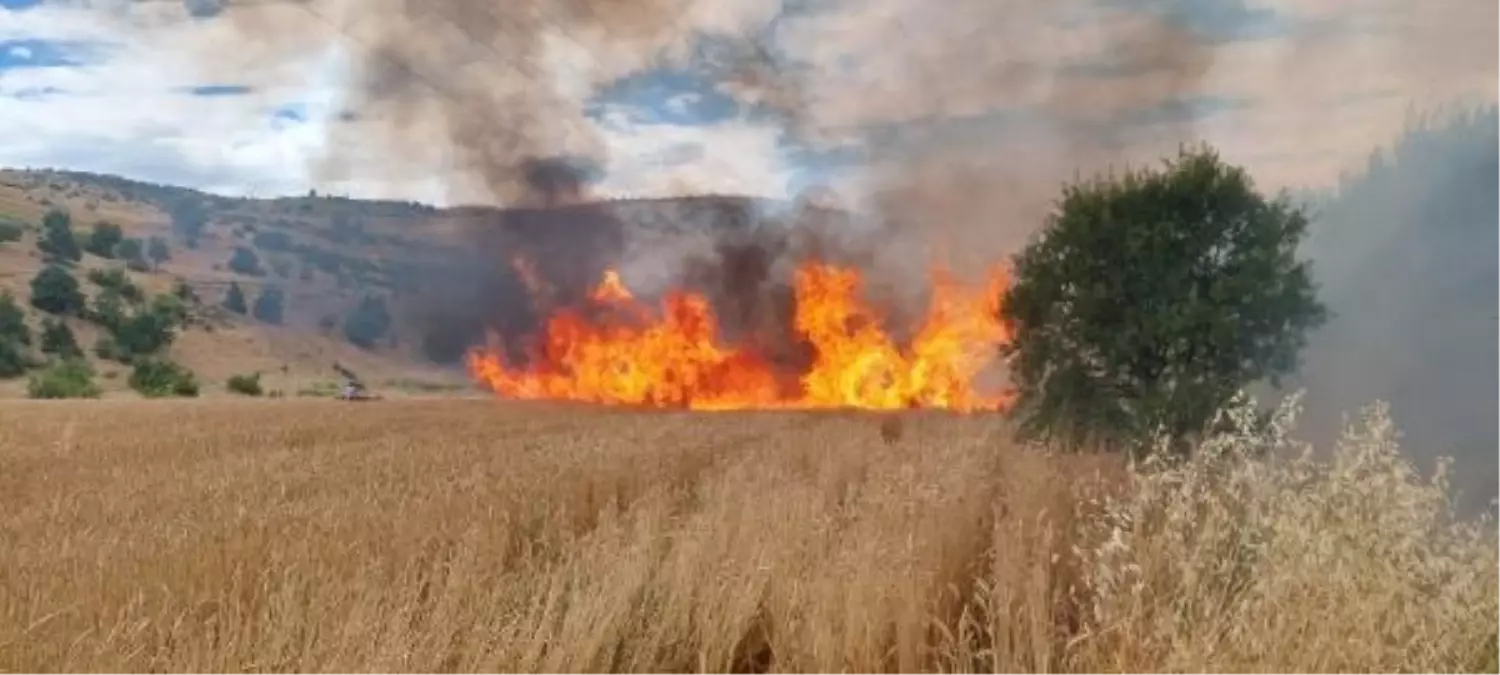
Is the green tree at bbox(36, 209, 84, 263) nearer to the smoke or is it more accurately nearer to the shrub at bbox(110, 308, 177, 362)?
the shrub at bbox(110, 308, 177, 362)

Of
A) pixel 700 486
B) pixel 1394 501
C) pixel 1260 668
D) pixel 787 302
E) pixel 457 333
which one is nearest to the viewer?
pixel 1260 668

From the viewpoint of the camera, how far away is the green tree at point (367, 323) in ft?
253

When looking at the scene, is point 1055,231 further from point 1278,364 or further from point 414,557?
point 414,557

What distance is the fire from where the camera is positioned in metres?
40.4

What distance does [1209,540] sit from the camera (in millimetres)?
5934

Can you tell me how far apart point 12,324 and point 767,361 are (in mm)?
35376

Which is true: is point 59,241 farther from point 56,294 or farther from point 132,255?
point 56,294

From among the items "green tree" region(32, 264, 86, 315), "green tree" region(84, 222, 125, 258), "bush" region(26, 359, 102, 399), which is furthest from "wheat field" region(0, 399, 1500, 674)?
"green tree" region(84, 222, 125, 258)

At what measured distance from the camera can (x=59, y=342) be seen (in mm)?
56906

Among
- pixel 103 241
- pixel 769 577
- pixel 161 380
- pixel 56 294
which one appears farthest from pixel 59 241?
pixel 769 577

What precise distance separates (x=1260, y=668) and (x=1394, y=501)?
1447mm

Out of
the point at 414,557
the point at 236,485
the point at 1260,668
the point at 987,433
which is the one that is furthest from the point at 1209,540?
the point at 987,433

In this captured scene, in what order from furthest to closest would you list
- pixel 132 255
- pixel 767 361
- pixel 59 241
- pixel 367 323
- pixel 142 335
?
pixel 367 323 → pixel 132 255 → pixel 59 241 → pixel 142 335 → pixel 767 361

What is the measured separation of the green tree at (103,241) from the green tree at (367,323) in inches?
607
